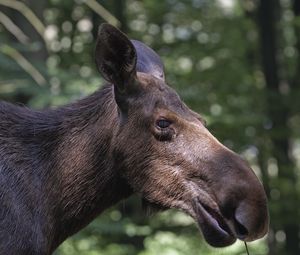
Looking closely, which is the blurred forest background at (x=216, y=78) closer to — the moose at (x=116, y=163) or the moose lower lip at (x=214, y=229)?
the moose at (x=116, y=163)

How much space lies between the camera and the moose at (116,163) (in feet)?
14.1

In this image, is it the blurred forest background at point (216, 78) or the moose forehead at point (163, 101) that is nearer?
the moose forehead at point (163, 101)

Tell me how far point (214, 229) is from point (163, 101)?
33.5 inches

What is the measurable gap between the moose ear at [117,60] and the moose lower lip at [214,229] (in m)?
0.91

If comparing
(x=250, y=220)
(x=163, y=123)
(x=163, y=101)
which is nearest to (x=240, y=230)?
(x=250, y=220)

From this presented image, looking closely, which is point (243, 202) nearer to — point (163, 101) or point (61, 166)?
point (163, 101)

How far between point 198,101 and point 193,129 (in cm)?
877

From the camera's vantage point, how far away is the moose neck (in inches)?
193

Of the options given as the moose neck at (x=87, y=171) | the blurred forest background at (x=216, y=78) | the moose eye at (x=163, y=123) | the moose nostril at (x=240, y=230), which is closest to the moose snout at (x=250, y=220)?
the moose nostril at (x=240, y=230)

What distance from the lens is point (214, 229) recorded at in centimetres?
431

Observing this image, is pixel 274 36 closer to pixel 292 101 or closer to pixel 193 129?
pixel 292 101

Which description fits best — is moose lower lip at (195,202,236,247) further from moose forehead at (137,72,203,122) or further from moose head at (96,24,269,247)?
moose forehead at (137,72,203,122)

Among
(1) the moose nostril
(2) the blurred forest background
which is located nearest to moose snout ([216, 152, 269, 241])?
(1) the moose nostril

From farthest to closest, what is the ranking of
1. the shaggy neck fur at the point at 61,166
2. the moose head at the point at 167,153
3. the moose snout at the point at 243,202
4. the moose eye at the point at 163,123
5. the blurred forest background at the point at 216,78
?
the blurred forest background at the point at 216,78, the shaggy neck fur at the point at 61,166, the moose eye at the point at 163,123, the moose head at the point at 167,153, the moose snout at the point at 243,202
